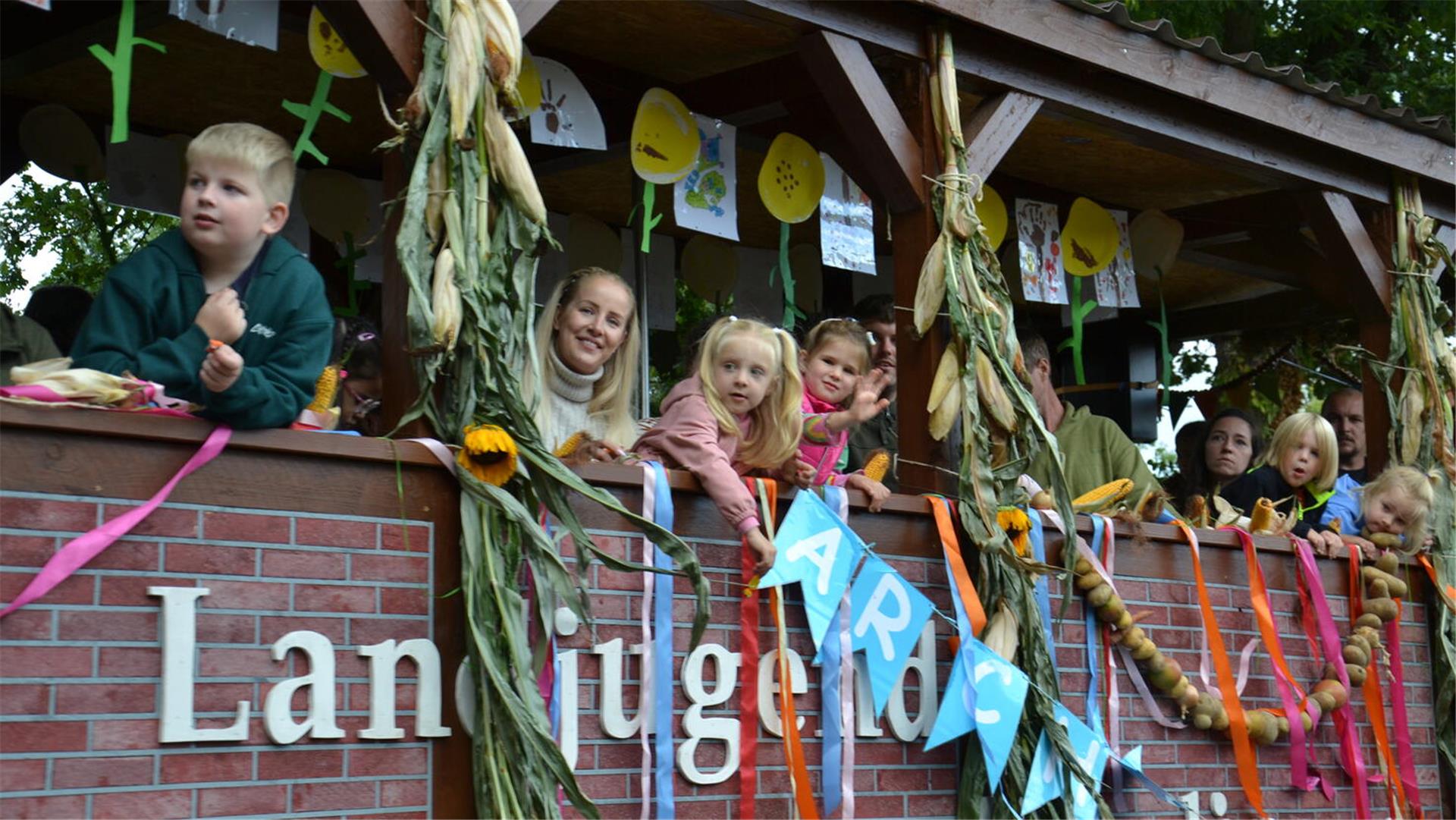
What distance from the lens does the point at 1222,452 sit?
7.97 m

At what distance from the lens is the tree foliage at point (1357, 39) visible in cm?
1294

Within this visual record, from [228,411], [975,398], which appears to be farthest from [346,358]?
[975,398]

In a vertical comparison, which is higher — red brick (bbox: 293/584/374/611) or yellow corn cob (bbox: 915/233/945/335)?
yellow corn cob (bbox: 915/233/945/335)

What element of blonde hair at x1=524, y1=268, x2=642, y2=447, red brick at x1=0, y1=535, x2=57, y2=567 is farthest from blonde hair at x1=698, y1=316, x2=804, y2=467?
red brick at x1=0, y1=535, x2=57, y2=567

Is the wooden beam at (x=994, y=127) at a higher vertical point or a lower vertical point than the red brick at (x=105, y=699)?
higher

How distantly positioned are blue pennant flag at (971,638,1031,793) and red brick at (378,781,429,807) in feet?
6.25

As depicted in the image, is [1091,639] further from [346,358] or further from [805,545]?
[346,358]

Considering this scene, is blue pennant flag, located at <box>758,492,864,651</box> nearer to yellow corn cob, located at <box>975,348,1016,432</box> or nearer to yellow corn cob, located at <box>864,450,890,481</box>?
yellow corn cob, located at <box>864,450,890,481</box>

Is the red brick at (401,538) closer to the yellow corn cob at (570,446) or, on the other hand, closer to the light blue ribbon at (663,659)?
the yellow corn cob at (570,446)

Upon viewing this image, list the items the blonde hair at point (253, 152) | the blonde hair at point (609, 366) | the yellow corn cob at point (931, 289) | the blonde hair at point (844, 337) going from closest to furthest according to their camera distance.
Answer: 1. the blonde hair at point (253, 152)
2. the blonde hair at point (609, 366)
3. the yellow corn cob at point (931, 289)
4. the blonde hair at point (844, 337)

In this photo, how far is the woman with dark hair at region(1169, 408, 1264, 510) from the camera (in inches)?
314

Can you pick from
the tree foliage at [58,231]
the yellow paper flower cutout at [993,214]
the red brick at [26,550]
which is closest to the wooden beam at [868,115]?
the yellow paper flower cutout at [993,214]

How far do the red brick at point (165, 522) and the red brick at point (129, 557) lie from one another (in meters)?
0.02

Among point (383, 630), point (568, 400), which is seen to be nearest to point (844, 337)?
point (568, 400)
